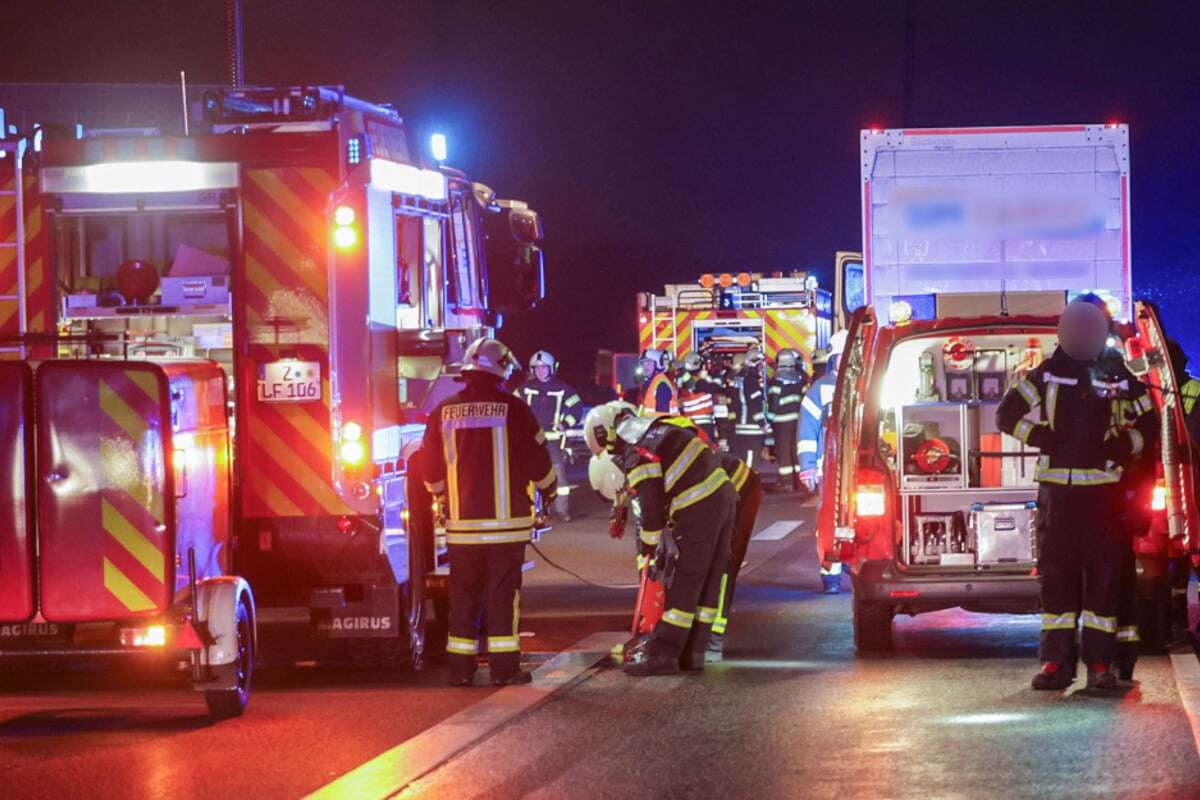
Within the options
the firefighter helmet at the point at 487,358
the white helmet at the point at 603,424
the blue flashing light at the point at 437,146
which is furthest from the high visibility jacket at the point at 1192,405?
the blue flashing light at the point at 437,146

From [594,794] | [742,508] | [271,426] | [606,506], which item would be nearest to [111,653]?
[271,426]

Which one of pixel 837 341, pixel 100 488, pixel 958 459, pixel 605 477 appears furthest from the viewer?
pixel 837 341

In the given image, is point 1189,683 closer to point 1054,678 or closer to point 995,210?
point 1054,678

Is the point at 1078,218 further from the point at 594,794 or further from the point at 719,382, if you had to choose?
the point at 719,382

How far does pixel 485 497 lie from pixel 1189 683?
3417mm

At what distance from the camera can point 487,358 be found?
32.3ft

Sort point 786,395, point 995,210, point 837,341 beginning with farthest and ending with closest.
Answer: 1. point 786,395
2. point 837,341
3. point 995,210

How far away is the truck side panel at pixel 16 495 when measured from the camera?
27.1 ft

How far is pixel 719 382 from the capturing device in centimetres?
2253

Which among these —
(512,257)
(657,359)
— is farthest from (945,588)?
(657,359)

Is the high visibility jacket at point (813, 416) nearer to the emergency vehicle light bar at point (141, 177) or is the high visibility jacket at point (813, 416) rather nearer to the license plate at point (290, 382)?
the license plate at point (290, 382)

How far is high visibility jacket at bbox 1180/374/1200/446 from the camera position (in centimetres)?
1041

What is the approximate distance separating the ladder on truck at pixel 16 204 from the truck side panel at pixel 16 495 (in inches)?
78.7

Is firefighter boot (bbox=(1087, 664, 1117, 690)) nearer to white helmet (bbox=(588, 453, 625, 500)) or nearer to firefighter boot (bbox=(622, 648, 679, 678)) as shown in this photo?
firefighter boot (bbox=(622, 648, 679, 678))
